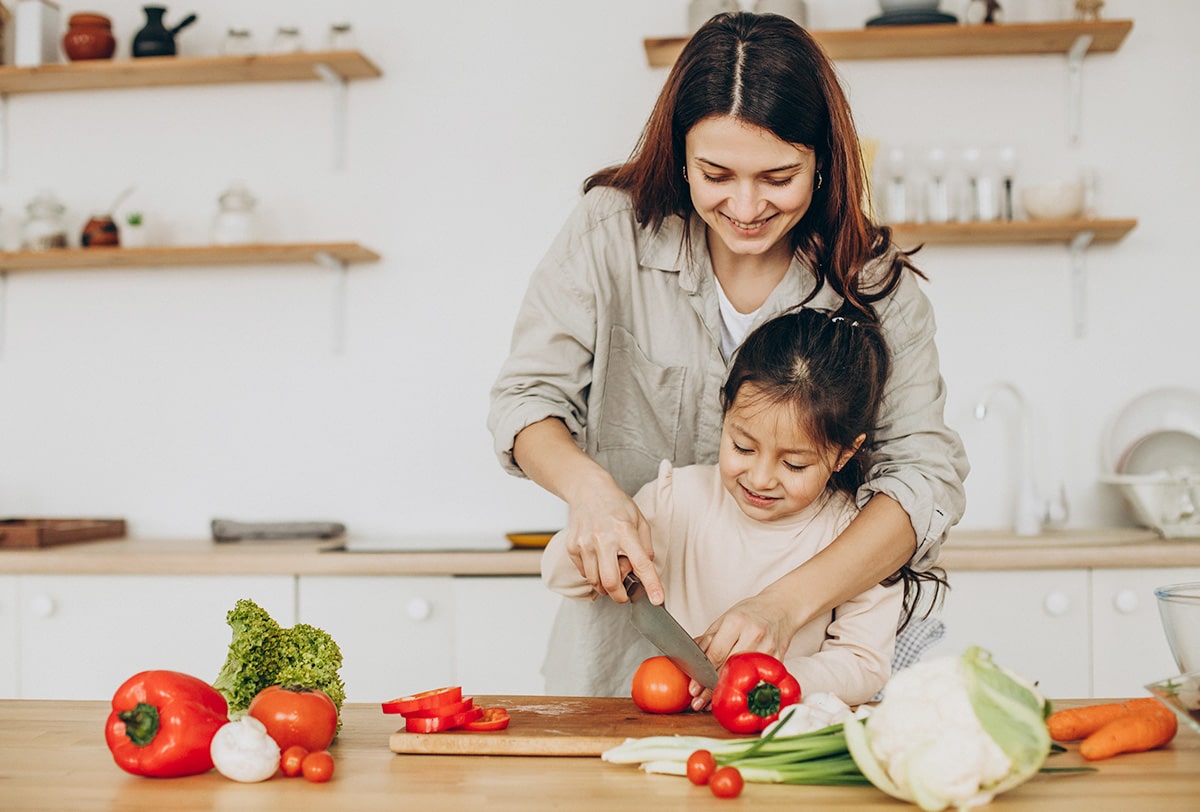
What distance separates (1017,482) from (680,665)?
1869mm

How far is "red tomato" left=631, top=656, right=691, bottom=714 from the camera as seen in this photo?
4.12 ft

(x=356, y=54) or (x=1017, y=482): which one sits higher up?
(x=356, y=54)

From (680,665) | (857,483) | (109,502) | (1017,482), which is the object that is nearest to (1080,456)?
(1017,482)

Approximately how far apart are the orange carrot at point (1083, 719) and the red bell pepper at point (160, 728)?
0.81 metres

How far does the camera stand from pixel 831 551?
1.40m

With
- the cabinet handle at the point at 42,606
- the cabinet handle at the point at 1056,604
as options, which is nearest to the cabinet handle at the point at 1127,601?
the cabinet handle at the point at 1056,604

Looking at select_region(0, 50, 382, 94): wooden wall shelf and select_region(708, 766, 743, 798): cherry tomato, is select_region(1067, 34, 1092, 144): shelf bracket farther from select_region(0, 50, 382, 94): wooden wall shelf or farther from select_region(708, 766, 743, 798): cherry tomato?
select_region(708, 766, 743, 798): cherry tomato

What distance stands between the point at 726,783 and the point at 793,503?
592mm

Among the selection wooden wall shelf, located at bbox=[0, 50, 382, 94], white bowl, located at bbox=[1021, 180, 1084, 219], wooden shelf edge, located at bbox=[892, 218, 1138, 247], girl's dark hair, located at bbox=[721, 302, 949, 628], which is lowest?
girl's dark hair, located at bbox=[721, 302, 949, 628]

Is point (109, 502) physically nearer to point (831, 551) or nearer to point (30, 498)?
point (30, 498)

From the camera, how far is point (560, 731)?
45.7 inches

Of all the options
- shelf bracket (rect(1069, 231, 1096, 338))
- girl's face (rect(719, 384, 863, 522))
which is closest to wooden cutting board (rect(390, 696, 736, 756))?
girl's face (rect(719, 384, 863, 522))

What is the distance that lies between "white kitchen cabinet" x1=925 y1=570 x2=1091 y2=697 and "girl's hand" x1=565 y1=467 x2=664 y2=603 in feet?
4.39

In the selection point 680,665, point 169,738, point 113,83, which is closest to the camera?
point 169,738
